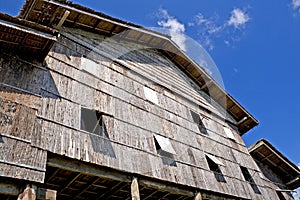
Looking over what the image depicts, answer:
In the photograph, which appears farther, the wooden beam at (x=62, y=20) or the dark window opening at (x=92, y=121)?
the wooden beam at (x=62, y=20)

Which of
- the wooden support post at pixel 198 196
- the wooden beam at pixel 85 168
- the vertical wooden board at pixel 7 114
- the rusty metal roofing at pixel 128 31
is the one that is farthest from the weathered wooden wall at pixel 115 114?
the rusty metal roofing at pixel 128 31

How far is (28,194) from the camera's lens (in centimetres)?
582

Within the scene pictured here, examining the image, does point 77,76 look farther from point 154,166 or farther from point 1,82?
point 154,166

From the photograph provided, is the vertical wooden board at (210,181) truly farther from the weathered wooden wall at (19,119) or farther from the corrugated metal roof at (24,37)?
the corrugated metal roof at (24,37)

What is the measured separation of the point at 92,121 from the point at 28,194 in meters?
5.46

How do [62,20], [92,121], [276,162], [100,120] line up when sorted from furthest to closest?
[276,162]
[92,121]
[62,20]
[100,120]

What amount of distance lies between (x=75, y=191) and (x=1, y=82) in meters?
4.28

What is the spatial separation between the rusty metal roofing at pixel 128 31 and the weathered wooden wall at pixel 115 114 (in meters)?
0.51

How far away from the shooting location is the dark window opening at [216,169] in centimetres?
1220

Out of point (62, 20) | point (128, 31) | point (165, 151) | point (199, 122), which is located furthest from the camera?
point (199, 122)

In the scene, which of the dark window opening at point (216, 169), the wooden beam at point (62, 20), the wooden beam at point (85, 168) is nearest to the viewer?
the wooden beam at point (85, 168)

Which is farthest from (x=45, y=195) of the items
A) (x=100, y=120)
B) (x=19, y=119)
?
(x=100, y=120)

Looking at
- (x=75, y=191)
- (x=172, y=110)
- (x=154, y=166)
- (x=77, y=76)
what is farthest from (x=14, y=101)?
(x=172, y=110)

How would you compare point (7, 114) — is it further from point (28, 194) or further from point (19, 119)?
point (28, 194)
